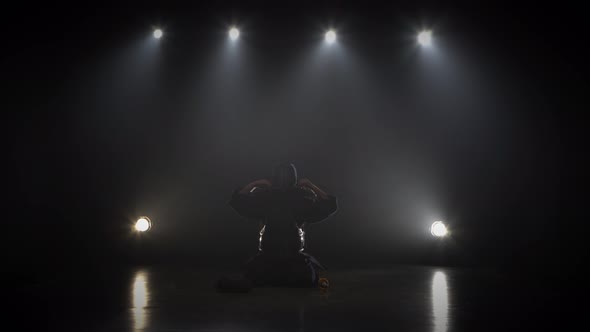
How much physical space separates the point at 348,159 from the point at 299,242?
10.6 ft

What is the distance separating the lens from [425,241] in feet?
23.5

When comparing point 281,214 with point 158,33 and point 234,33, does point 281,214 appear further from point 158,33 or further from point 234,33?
point 158,33

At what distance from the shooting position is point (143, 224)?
7.11m

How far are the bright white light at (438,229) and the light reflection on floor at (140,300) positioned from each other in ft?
13.6

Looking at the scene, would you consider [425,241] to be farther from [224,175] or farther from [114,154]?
[114,154]

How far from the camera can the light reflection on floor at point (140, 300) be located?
270 centimetres

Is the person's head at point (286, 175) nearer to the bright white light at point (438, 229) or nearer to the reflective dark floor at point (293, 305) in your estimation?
the reflective dark floor at point (293, 305)

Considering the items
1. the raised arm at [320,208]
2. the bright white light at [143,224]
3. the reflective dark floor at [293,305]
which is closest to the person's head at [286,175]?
the raised arm at [320,208]

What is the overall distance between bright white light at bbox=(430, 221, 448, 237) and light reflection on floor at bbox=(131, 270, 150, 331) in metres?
4.14

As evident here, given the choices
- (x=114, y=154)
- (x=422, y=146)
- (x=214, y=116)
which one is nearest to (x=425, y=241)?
(x=422, y=146)

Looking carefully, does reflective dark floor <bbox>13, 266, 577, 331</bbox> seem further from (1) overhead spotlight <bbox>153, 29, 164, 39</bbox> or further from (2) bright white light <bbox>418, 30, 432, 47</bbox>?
(1) overhead spotlight <bbox>153, 29, 164, 39</bbox>

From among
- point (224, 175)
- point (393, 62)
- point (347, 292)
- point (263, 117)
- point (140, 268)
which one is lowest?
point (347, 292)

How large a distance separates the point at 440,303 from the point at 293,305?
1.11 metres

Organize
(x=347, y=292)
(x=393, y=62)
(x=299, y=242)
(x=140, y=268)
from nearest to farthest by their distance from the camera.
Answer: (x=347, y=292), (x=299, y=242), (x=140, y=268), (x=393, y=62)
